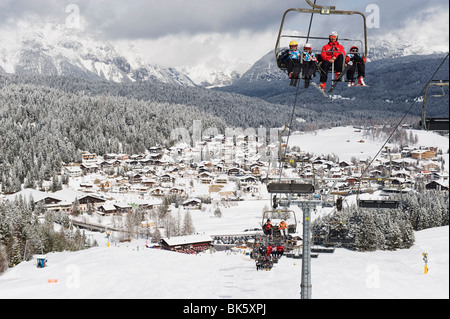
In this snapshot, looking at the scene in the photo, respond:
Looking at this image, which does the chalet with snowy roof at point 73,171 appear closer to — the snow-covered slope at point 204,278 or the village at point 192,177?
the village at point 192,177

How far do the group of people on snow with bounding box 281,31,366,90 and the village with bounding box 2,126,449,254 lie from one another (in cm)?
4477

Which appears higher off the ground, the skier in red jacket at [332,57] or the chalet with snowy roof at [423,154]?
the skier in red jacket at [332,57]

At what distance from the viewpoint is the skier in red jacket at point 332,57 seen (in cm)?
921

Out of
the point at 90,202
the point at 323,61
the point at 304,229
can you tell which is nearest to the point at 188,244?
the point at 90,202

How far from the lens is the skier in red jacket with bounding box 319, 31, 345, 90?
363 inches

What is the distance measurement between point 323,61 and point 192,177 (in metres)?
92.4

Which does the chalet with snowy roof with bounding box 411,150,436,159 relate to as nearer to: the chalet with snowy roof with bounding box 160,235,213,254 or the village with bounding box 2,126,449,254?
the village with bounding box 2,126,449,254

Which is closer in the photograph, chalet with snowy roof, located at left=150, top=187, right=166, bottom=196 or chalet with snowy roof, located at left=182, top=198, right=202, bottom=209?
chalet with snowy roof, located at left=182, top=198, right=202, bottom=209

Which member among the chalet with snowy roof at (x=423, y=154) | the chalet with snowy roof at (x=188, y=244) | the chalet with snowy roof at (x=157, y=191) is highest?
the chalet with snowy roof at (x=423, y=154)

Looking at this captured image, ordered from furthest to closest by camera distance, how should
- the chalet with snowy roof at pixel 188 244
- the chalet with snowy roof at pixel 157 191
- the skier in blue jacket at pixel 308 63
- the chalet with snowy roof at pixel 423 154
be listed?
the chalet with snowy roof at pixel 423 154, the chalet with snowy roof at pixel 157 191, the chalet with snowy roof at pixel 188 244, the skier in blue jacket at pixel 308 63

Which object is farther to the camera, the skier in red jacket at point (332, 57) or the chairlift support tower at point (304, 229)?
the chairlift support tower at point (304, 229)

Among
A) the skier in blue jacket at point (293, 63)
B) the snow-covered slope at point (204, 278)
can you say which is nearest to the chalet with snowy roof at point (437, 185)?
the snow-covered slope at point (204, 278)

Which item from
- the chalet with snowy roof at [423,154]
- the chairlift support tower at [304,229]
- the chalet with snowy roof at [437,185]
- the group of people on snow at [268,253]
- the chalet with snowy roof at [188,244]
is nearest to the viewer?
the chairlift support tower at [304,229]

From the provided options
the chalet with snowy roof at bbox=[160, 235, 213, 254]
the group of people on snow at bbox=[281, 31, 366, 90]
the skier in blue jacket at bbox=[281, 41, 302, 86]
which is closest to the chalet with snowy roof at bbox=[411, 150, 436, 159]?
the chalet with snowy roof at bbox=[160, 235, 213, 254]
